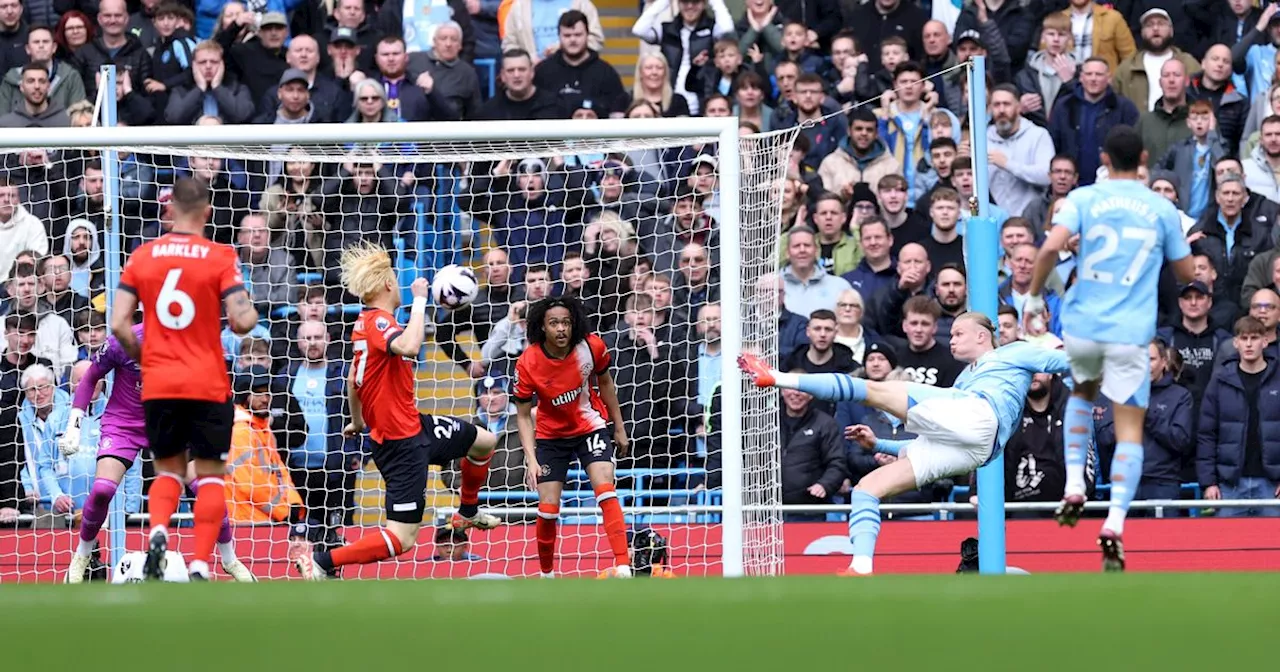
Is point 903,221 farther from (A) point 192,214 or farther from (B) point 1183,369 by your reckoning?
(A) point 192,214

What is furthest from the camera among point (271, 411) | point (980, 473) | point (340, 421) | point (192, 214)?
point (340, 421)

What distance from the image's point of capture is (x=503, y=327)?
11594 mm

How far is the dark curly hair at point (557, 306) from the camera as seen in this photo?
10.2 metres

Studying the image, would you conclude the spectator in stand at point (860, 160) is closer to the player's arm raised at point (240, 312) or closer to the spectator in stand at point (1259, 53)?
the spectator in stand at point (1259, 53)

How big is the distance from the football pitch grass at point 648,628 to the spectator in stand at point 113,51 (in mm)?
9599

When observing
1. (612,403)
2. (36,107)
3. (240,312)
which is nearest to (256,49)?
(36,107)

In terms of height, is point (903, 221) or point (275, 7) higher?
point (275, 7)

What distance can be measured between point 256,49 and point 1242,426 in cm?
807

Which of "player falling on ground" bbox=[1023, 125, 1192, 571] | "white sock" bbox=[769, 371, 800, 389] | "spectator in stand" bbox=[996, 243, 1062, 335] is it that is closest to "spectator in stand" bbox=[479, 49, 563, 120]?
"spectator in stand" bbox=[996, 243, 1062, 335]

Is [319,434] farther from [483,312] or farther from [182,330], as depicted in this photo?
[182,330]

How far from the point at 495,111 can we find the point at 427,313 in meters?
2.51

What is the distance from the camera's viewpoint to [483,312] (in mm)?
11859

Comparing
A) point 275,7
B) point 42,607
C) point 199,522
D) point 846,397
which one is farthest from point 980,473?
point 275,7

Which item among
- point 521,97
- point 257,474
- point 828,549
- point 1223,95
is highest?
point 521,97
